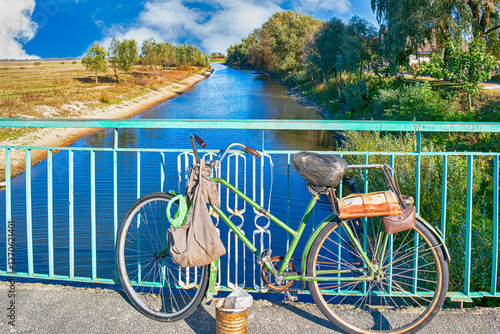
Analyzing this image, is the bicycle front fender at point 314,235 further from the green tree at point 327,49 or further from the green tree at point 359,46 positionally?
the green tree at point 327,49

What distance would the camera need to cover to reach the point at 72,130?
2584 centimetres

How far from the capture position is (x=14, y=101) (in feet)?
102

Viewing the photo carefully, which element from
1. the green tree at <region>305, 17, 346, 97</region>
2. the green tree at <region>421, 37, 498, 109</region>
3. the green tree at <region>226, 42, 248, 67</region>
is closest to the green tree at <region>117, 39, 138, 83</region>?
the green tree at <region>305, 17, 346, 97</region>

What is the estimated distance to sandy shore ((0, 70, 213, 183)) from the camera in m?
18.9

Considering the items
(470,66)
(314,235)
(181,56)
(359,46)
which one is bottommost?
(314,235)

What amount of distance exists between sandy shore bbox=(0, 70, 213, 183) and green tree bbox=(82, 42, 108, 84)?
6.64 metres

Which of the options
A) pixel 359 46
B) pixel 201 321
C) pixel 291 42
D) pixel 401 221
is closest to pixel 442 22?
pixel 359 46

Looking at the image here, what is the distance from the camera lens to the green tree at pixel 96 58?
51.7 m

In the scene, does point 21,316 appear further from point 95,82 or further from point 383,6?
point 95,82

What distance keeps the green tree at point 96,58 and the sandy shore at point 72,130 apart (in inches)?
262

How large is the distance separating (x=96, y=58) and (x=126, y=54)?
210 inches

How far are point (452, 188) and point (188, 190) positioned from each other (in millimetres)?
6783

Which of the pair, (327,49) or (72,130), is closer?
(72,130)

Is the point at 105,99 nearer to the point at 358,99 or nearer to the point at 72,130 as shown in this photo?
the point at 72,130
